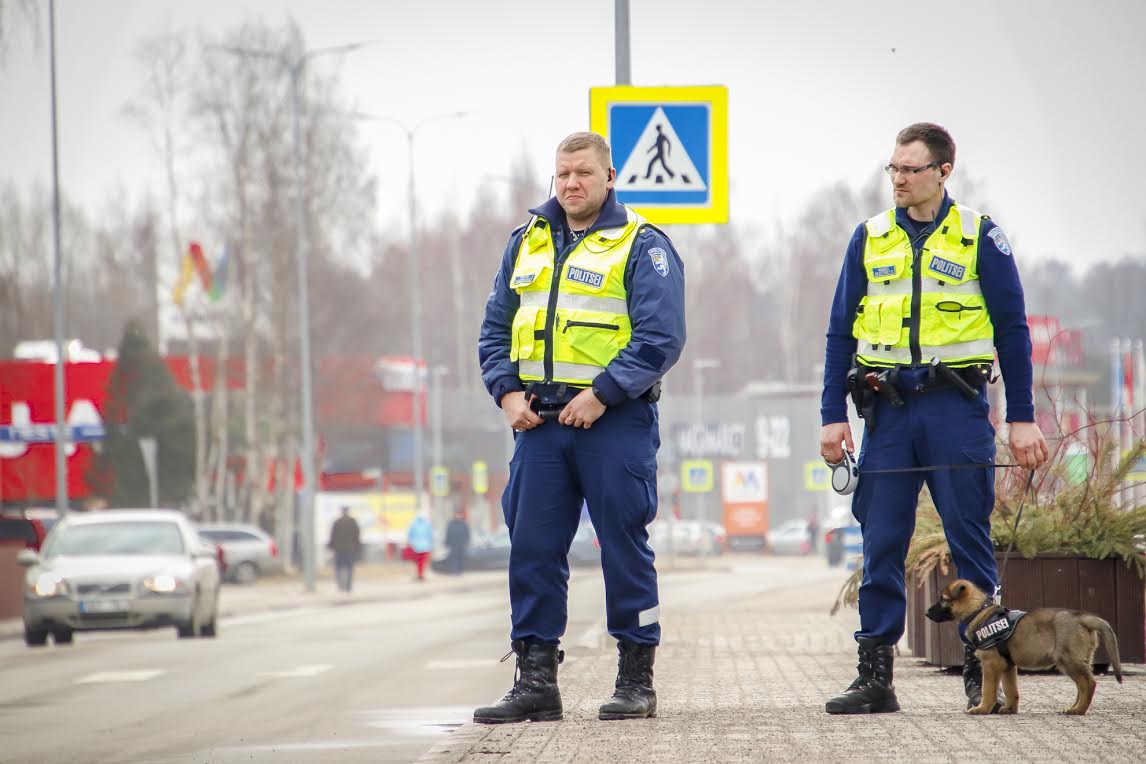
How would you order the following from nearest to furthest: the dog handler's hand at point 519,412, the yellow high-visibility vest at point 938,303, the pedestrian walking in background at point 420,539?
the dog handler's hand at point 519,412
the yellow high-visibility vest at point 938,303
the pedestrian walking in background at point 420,539

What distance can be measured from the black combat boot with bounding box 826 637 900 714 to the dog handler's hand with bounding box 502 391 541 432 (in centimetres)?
139

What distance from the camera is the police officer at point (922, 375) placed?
6.59 m

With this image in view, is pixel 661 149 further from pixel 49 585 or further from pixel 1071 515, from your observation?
pixel 49 585

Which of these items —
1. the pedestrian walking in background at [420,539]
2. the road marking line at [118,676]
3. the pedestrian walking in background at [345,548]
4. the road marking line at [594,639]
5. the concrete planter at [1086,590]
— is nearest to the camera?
the concrete planter at [1086,590]

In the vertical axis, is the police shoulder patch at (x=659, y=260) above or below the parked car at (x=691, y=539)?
above

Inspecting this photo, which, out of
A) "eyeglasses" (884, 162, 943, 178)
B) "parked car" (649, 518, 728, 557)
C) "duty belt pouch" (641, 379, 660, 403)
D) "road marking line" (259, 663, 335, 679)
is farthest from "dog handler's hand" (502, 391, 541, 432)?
"parked car" (649, 518, 728, 557)

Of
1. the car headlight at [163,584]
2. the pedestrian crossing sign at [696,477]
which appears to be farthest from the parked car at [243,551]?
the car headlight at [163,584]

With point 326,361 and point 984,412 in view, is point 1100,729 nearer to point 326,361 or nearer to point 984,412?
point 984,412

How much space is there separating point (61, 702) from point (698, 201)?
4997mm

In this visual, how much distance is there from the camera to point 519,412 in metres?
6.51

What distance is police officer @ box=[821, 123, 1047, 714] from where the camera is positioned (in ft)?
21.6

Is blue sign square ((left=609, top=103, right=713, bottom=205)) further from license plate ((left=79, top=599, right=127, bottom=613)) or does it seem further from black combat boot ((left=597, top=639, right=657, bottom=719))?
license plate ((left=79, top=599, right=127, bottom=613))

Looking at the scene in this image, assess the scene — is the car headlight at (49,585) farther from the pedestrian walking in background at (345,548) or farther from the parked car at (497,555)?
the parked car at (497,555)

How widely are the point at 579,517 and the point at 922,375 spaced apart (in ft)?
4.17
